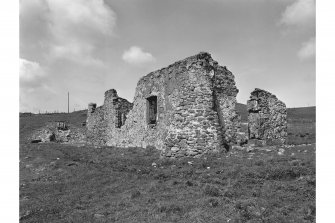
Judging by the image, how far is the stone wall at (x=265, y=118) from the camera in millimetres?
15500

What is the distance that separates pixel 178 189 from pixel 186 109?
17.3 ft

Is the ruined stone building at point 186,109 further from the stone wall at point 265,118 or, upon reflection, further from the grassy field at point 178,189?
the stone wall at point 265,118

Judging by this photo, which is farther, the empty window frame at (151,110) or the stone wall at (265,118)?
the empty window frame at (151,110)

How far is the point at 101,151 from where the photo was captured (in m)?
16.7

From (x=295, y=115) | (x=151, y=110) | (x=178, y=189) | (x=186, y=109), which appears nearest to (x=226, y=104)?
(x=186, y=109)

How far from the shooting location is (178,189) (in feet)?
25.4

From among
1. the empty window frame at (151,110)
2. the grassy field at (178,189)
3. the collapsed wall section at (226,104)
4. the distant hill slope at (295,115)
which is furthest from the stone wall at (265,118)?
the distant hill slope at (295,115)

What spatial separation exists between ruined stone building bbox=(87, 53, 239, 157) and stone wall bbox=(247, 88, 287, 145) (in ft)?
6.09

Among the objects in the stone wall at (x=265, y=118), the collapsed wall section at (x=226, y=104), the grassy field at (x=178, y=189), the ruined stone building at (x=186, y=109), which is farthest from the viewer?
the stone wall at (x=265, y=118)

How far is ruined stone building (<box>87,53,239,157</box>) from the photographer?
12156mm

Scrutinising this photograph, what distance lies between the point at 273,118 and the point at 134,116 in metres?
8.62

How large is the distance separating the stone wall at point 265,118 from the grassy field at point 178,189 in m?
3.67

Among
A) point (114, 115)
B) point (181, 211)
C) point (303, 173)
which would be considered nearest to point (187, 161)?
point (303, 173)

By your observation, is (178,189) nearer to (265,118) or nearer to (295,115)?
(265,118)
